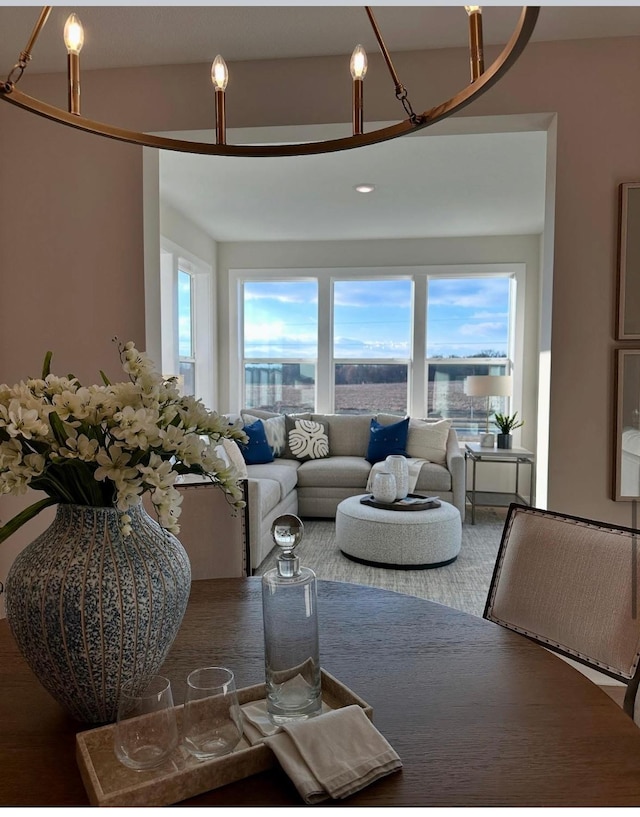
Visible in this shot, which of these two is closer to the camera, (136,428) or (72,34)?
(136,428)

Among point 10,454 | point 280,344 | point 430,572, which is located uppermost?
point 280,344

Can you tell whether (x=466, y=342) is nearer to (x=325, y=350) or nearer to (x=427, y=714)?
(x=325, y=350)

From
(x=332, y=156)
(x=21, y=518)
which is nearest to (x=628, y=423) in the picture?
(x=21, y=518)

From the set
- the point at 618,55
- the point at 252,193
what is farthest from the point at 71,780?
the point at 252,193

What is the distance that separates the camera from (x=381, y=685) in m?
1.00

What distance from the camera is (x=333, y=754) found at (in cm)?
75

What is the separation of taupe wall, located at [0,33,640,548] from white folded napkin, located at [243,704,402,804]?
5.84ft

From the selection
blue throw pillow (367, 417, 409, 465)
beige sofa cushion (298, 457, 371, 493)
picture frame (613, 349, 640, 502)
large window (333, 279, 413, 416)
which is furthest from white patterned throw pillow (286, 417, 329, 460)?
picture frame (613, 349, 640, 502)

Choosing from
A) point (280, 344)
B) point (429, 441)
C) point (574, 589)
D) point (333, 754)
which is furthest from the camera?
point (280, 344)

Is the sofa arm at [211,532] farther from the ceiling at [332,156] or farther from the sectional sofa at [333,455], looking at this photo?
the sectional sofa at [333,455]

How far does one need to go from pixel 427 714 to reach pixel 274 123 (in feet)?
7.69

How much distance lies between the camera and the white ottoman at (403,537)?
145 inches

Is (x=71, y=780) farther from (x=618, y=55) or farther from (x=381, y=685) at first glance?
(x=618, y=55)

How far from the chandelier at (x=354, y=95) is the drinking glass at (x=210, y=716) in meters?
1.03
